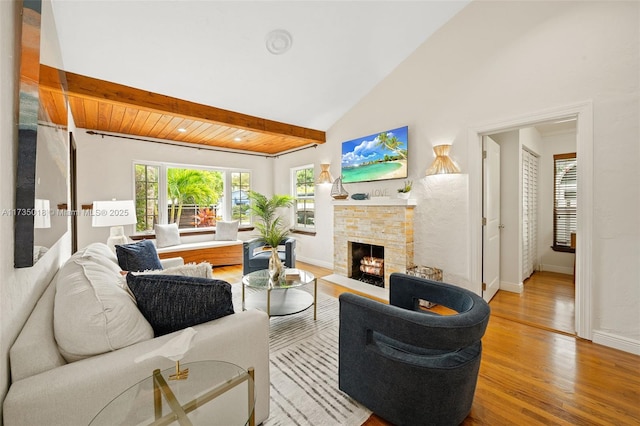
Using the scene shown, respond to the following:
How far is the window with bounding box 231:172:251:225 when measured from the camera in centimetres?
606

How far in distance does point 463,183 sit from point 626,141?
4.22 feet

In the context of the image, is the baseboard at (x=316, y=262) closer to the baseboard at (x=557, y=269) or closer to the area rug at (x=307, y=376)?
the area rug at (x=307, y=376)

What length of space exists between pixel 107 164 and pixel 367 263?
454cm

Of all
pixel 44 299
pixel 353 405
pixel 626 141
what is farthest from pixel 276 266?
pixel 626 141

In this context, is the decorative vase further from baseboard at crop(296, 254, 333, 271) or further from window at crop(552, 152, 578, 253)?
window at crop(552, 152, 578, 253)

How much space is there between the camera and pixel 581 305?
241cm

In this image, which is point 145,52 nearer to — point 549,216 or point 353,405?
point 353,405

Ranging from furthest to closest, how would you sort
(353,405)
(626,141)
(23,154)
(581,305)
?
(581,305) < (626,141) < (353,405) < (23,154)

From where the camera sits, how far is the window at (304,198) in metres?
5.62

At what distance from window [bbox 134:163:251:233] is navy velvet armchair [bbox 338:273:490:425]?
4.75 metres

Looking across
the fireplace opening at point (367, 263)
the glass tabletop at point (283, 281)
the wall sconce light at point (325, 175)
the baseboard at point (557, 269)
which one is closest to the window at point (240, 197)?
the wall sconce light at point (325, 175)

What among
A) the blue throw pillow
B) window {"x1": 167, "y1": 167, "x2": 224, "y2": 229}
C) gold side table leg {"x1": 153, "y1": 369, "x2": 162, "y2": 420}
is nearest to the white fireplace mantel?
the blue throw pillow

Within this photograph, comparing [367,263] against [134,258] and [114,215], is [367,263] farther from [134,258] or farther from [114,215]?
[114,215]

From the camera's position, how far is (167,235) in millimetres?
4848
